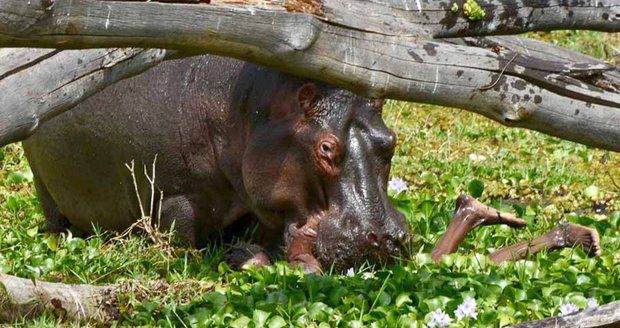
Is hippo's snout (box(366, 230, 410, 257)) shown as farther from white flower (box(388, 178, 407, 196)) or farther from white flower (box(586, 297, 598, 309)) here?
white flower (box(388, 178, 407, 196))

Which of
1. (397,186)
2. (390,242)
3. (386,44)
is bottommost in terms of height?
(397,186)

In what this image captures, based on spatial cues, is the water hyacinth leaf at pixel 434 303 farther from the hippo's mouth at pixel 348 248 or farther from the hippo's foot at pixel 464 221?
the hippo's foot at pixel 464 221

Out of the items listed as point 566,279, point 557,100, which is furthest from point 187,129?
point 557,100

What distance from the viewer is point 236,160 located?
685 cm

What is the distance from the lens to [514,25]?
5082 mm

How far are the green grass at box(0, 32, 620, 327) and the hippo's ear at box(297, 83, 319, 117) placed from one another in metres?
0.84

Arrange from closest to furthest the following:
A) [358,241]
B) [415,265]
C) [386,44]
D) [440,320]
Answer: [386,44] → [440,320] → [415,265] → [358,241]

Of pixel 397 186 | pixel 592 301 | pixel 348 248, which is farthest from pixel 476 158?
pixel 592 301

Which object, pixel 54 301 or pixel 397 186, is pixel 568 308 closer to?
pixel 54 301

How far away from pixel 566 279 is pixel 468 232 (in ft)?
2.80

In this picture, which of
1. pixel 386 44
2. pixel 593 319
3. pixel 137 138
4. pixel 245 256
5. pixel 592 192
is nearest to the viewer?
pixel 593 319

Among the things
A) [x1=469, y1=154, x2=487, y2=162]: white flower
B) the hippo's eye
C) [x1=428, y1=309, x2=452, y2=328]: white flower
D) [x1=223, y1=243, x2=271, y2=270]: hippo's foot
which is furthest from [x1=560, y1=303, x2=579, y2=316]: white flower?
[x1=469, y1=154, x2=487, y2=162]: white flower

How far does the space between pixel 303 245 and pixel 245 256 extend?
454 mm

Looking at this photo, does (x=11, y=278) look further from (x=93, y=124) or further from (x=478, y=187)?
(x=478, y=187)
